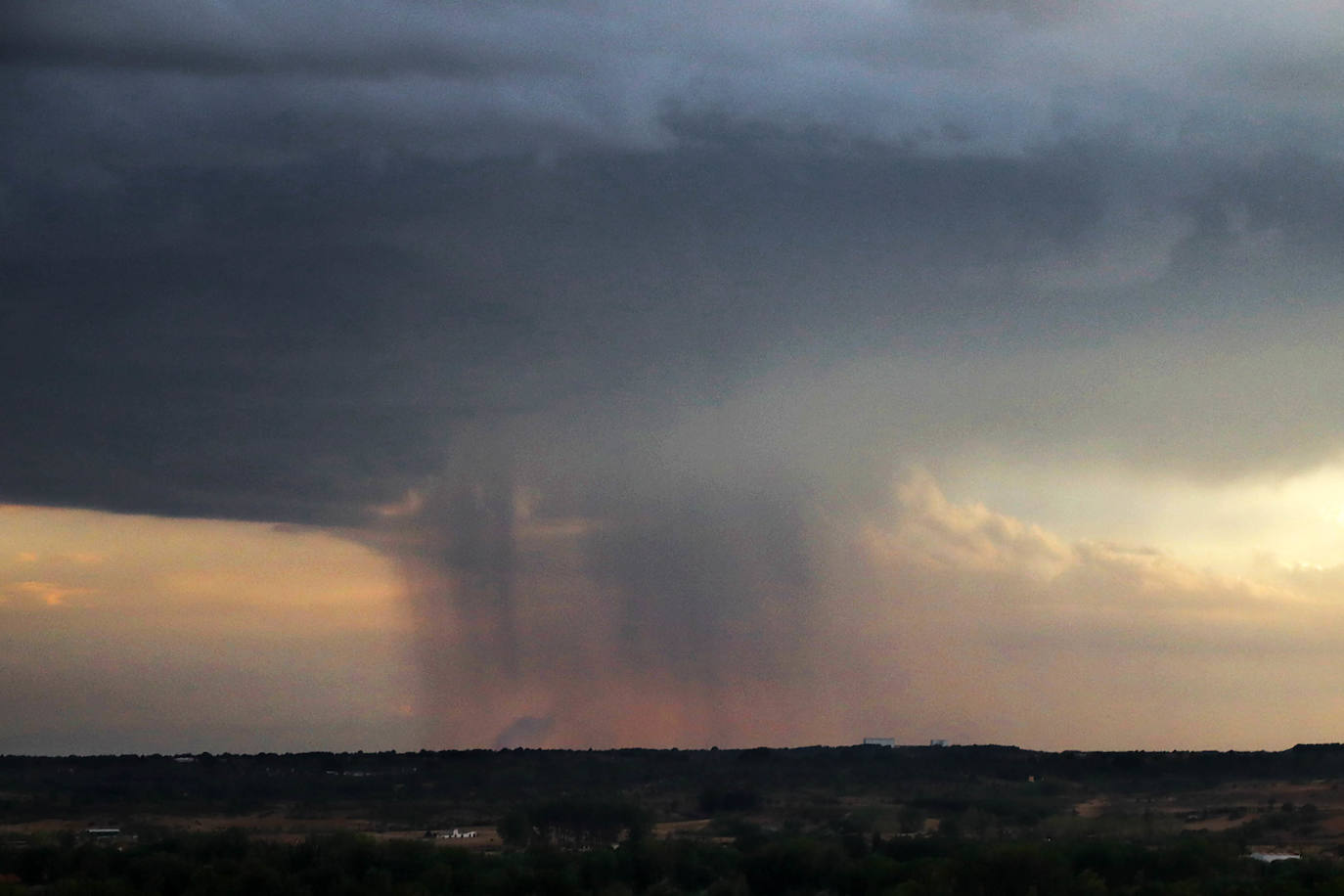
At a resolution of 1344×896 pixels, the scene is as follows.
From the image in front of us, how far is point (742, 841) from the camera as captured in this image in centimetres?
11212

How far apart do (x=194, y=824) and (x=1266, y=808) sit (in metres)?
102

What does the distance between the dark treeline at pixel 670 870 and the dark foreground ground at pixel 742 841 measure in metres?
0.20

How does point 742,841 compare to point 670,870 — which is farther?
point 742,841

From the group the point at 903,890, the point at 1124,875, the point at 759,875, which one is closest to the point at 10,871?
the point at 759,875

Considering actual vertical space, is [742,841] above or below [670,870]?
above

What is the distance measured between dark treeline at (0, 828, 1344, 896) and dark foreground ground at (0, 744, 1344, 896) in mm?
197

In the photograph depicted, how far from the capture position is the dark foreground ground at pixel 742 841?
79.7 meters

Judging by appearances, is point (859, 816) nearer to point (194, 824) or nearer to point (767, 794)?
point (767, 794)

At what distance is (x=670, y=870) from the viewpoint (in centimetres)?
9238

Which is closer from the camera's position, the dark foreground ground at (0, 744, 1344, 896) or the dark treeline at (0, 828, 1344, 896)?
the dark treeline at (0, 828, 1344, 896)

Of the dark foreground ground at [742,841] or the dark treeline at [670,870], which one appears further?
the dark foreground ground at [742,841]

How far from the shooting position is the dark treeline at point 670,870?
7644 centimetres

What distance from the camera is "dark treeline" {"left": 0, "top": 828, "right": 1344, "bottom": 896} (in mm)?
76438

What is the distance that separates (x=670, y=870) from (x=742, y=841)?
67.7 feet
